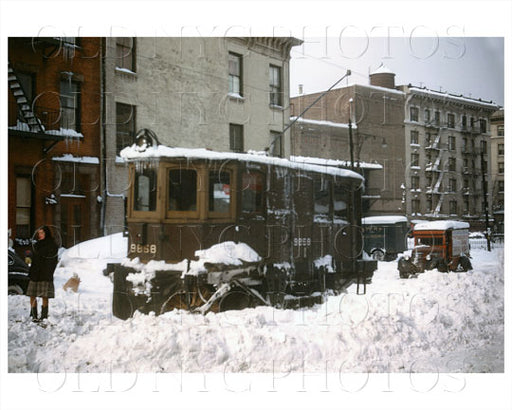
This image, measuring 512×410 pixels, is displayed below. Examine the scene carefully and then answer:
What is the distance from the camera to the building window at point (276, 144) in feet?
24.3

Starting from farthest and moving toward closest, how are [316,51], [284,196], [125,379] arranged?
[284,196], [316,51], [125,379]

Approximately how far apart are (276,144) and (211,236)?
1.53 m

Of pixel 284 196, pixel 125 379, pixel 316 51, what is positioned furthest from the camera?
pixel 284 196

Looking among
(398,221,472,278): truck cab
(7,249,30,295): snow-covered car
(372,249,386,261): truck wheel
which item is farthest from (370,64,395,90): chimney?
(7,249,30,295): snow-covered car

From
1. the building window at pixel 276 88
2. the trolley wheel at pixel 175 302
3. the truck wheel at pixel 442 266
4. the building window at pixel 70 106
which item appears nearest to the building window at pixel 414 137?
the truck wheel at pixel 442 266

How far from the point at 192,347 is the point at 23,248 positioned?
2391 mm

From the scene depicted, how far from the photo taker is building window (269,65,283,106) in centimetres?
731

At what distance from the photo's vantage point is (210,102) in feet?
23.2

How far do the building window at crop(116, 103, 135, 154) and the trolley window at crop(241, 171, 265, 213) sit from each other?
151 centimetres

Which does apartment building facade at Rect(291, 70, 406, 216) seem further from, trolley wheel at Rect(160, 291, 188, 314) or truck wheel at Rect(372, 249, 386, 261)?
trolley wheel at Rect(160, 291, 188, 314)

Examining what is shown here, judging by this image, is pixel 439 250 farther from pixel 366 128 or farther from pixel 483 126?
pixel 366 128

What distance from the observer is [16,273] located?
6957mm
